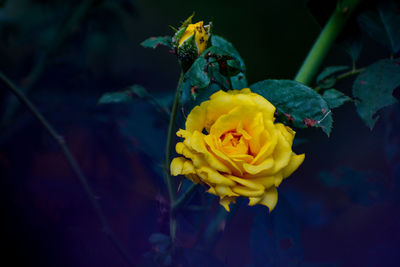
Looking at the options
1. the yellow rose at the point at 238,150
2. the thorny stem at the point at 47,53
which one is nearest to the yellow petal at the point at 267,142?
the yellow rose at the point at 238,150

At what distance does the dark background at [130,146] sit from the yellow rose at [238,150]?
27 centimetres

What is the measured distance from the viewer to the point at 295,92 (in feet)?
1.17

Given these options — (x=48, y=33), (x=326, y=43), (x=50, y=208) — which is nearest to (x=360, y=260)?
(x=326, y=43)

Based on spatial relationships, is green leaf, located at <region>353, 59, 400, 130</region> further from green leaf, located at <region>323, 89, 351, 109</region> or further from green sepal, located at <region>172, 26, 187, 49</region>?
Result: green sepal, located at <region>172, 26, 187, 49</region>

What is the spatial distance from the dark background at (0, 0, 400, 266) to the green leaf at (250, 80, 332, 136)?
0.27m

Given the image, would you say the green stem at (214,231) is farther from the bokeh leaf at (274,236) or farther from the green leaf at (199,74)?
the green leaf at (199,74)

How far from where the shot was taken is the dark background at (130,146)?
72cm

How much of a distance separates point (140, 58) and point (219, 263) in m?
0.83

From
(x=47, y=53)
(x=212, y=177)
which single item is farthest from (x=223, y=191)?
(x=47, y=53)

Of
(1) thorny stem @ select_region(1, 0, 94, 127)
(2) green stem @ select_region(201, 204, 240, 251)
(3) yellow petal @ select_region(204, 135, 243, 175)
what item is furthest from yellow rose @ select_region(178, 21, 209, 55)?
(1) thorny stem @ select_region(1, 0, 94, 127)

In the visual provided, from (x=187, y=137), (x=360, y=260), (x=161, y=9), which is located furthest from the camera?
(x=161, y=9)

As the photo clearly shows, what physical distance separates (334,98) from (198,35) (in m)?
0.20

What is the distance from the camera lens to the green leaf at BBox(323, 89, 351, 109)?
1.30ft

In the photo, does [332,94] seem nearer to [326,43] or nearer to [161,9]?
[326,43]
